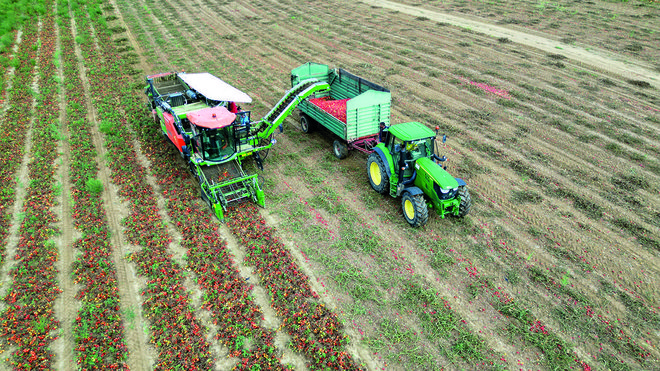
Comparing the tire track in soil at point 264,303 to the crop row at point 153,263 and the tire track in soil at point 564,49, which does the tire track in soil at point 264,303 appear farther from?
the tire track in soil at point 564,49

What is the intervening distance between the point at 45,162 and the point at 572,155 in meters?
19.1

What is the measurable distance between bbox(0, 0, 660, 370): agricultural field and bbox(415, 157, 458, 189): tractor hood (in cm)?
149

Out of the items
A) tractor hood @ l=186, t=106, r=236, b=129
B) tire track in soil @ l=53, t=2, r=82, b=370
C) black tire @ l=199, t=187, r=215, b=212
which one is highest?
tractor hood @ l=186, t=106, r=236, b=129

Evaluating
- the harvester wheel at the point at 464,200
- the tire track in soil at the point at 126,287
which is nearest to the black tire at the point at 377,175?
the harvester wheel at the point at 464,200

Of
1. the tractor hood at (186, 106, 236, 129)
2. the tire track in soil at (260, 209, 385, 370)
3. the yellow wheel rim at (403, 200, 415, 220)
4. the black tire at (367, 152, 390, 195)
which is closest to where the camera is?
the tire track in soil at (260, 209, 385, 370)

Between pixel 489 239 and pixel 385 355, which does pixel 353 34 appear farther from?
pixel 385 355

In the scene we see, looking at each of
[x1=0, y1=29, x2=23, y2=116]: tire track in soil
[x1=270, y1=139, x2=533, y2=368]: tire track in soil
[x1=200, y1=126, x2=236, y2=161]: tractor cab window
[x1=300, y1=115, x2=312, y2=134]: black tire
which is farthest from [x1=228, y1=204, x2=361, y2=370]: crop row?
[x1=0, y1=29, x2=23, y2=116]: tire track in soil

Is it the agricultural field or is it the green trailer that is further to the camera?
the green trailer

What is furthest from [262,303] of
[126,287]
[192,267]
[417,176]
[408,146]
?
[408,146]

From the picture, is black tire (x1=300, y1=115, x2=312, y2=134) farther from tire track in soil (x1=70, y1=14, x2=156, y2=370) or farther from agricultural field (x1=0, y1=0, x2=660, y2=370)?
tire track in soil (x1=70, y1=14, x2=156, y2=370)

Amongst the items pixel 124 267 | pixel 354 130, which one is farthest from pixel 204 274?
pixel 354 130

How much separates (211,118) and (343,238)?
524 centimetres

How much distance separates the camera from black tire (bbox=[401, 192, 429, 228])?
10.1 meters

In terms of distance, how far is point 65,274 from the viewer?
367 inches
